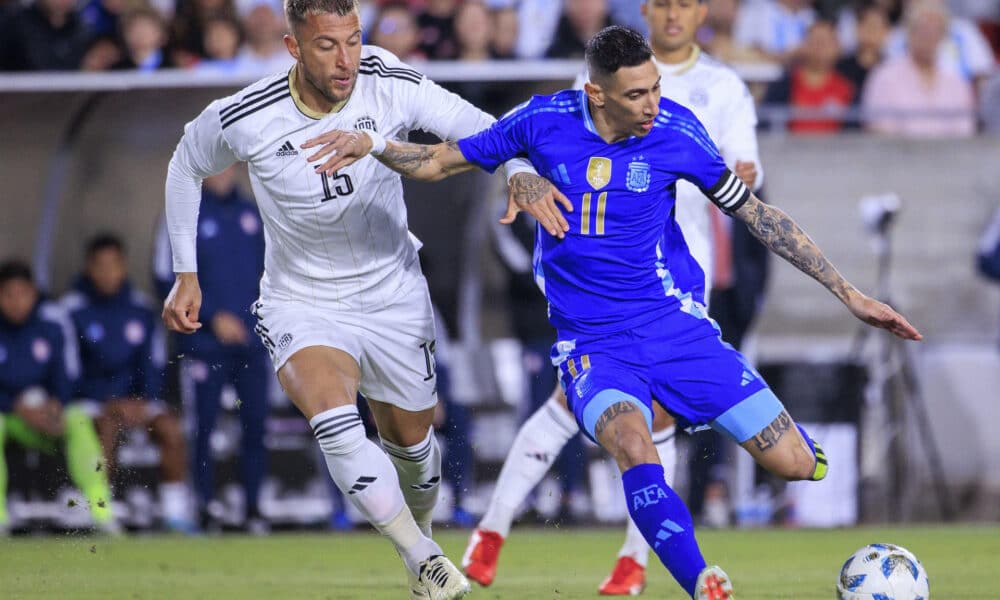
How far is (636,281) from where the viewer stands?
20.7ft

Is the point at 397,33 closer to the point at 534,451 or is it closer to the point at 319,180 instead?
the point at 534,451

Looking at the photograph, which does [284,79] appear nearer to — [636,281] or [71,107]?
[636,281]

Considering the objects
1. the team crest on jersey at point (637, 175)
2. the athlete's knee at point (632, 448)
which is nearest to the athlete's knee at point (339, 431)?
the athlete's knee at point (632, 448)

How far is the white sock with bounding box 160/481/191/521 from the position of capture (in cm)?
1120

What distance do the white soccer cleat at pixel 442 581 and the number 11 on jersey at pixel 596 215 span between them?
1.42 m

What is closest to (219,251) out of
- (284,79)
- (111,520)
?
(111,520)

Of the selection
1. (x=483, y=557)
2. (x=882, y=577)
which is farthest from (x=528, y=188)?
(x=483, y=557)

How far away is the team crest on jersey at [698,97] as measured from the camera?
7.69m

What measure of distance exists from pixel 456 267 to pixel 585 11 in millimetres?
2727

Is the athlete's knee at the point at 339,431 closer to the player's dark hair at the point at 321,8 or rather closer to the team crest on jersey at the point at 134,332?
the player's dark hair at the point at 321,8

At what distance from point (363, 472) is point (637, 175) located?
1.58 m

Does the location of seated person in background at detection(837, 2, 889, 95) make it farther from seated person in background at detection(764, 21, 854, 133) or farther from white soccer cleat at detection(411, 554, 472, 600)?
white soccer cleat at detection(411, 554, 472, 600)

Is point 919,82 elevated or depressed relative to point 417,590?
elevated

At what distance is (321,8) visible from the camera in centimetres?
630
